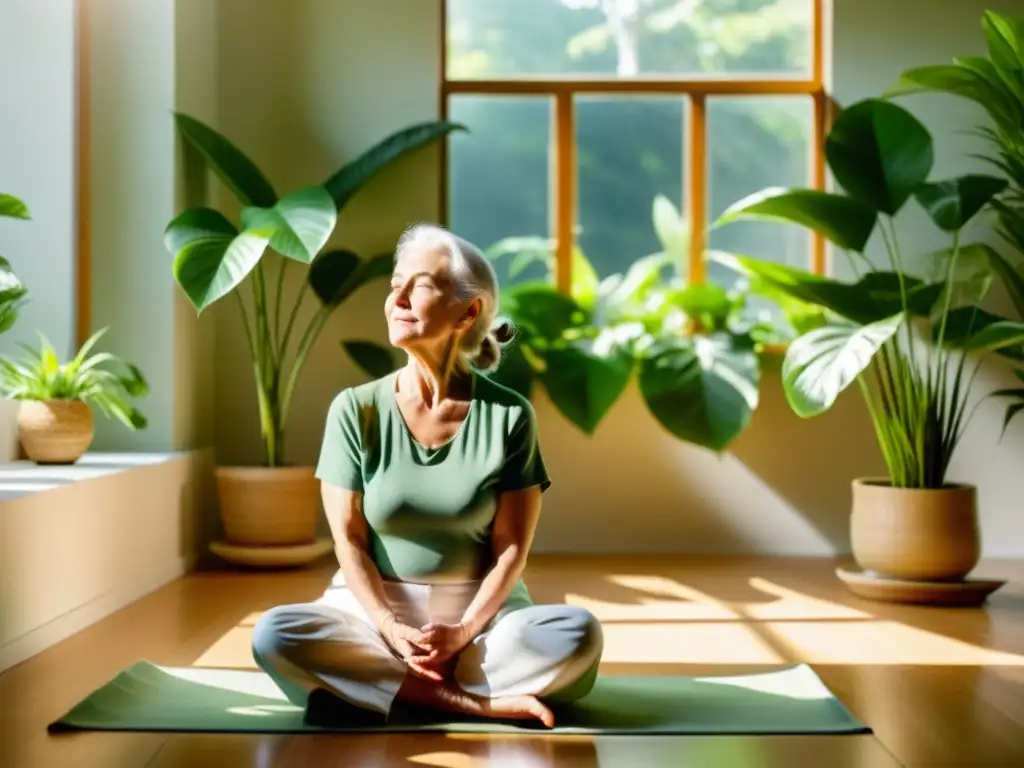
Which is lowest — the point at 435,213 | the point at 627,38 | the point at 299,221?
the point at 299,221

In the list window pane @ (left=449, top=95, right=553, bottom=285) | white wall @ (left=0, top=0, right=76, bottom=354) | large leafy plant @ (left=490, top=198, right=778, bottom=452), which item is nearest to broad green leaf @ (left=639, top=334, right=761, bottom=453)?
large leafy plant @ (left=490, top=198, right=778, bottom=452)

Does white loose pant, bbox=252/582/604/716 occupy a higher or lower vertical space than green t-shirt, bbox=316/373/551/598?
lower

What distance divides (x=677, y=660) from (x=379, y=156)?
234 cm

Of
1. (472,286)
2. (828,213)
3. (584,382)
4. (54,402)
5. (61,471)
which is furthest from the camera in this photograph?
(584,382)

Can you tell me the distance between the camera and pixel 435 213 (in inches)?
201

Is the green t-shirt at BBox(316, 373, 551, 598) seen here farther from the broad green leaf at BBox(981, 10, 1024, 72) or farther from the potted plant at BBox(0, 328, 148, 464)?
the broad green leaf at BBox(981, 10, 1024, 72)

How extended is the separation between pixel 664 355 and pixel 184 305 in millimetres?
1666

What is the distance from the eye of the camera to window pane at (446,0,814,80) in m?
5.19

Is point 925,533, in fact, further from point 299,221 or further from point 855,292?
point 299,221

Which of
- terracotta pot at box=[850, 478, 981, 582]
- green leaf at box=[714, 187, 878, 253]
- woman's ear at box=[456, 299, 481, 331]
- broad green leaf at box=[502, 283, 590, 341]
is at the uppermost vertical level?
green leaf at box=[714, 187, 878, 253]

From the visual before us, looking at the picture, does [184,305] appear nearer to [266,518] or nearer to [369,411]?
[266,518]

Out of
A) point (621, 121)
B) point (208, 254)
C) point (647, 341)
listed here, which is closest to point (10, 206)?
point (208, 254)

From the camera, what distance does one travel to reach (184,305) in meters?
4.61

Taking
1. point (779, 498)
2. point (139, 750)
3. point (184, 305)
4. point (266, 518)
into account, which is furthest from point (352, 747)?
point (779, 498)
